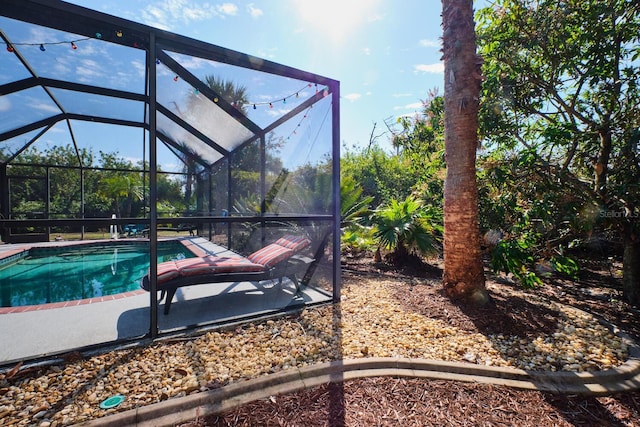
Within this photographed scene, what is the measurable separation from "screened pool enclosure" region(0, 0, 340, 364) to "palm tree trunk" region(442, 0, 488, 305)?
1445 millimetres

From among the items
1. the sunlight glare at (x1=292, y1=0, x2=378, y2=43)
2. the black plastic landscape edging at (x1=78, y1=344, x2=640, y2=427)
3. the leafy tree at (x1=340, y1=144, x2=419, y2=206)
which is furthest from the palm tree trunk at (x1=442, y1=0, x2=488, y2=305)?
the leafy tree at (x1=340, y1=144, x2=419, y2=206)

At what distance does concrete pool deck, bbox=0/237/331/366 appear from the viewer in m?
2.72

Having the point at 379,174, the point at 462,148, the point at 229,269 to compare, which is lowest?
the point at 229,269

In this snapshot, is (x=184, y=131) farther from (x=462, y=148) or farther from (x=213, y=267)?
(x=462, y=148)

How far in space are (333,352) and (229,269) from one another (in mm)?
1849

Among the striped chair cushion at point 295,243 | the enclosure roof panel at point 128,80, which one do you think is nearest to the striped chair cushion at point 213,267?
the striped chair cushion at point 295,243

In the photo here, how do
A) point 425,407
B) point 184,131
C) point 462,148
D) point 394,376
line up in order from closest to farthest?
point 425,407
point 394,376
point 462,148
point 184,131

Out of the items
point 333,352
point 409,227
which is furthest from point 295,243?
point 409,227

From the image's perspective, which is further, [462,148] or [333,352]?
[462,148]

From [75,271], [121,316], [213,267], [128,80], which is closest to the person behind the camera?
[121,316]

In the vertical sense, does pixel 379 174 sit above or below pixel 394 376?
above

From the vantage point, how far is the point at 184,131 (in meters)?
7.35

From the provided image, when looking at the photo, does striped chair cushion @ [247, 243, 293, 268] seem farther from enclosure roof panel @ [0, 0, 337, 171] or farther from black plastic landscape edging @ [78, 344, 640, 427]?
enclosure roof panel @ [0, 0, 337, 171]

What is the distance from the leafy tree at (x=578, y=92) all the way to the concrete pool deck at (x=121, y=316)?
3710 millimetres
